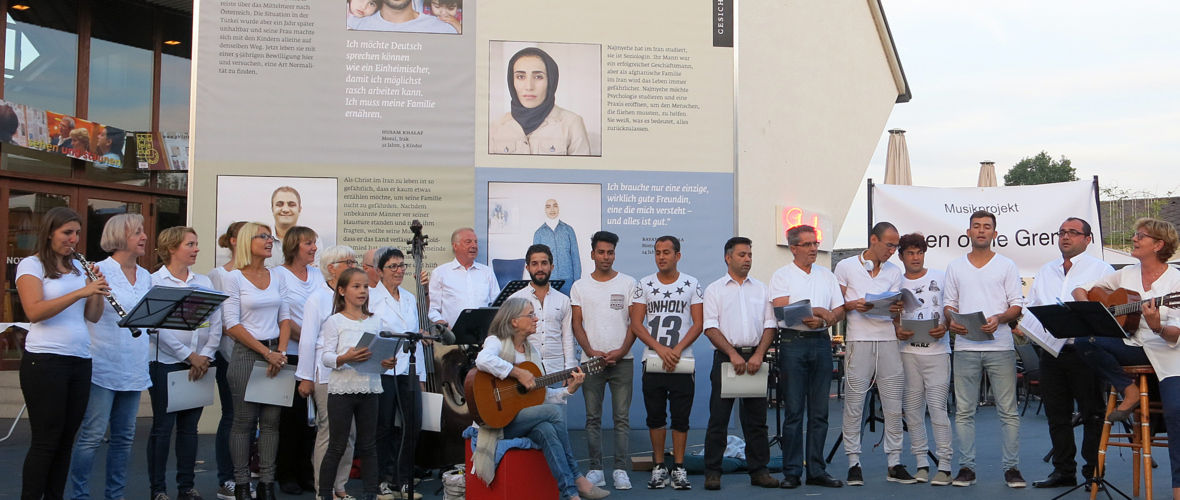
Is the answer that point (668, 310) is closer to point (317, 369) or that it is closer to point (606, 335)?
point (606, 335)

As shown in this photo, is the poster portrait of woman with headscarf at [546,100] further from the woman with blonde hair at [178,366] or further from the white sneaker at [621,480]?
the woman with blonde hair at [178,366]

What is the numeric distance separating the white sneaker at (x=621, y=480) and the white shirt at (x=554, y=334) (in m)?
0.79

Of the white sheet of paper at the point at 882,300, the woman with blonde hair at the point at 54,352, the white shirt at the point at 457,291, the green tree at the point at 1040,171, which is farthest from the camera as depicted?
the green tree at the point at 1040,171

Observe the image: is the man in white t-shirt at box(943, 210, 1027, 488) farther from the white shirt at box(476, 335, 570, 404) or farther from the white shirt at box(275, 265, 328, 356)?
the white shirt at box(275, 265, 328, 356)

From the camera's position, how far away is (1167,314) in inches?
211

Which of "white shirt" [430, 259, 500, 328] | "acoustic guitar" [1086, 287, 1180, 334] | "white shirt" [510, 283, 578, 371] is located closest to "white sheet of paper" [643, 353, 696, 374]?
Answer: "white shirt" [510, 283, 578, 371]

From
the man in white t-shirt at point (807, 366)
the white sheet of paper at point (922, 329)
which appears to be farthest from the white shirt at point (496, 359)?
the white sheet of paper at point (922, 329)

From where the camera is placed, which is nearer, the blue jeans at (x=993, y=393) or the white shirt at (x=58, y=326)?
the white shirt at (x=58, y=326)

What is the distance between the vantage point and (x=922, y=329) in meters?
6.54

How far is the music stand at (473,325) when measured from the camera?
6.13 m

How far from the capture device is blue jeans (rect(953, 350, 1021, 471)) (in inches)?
251

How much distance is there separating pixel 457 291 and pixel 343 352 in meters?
1.75

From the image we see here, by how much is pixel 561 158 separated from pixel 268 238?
3216 millimetres

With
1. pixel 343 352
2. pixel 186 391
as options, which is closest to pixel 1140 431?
pixel 343 352
